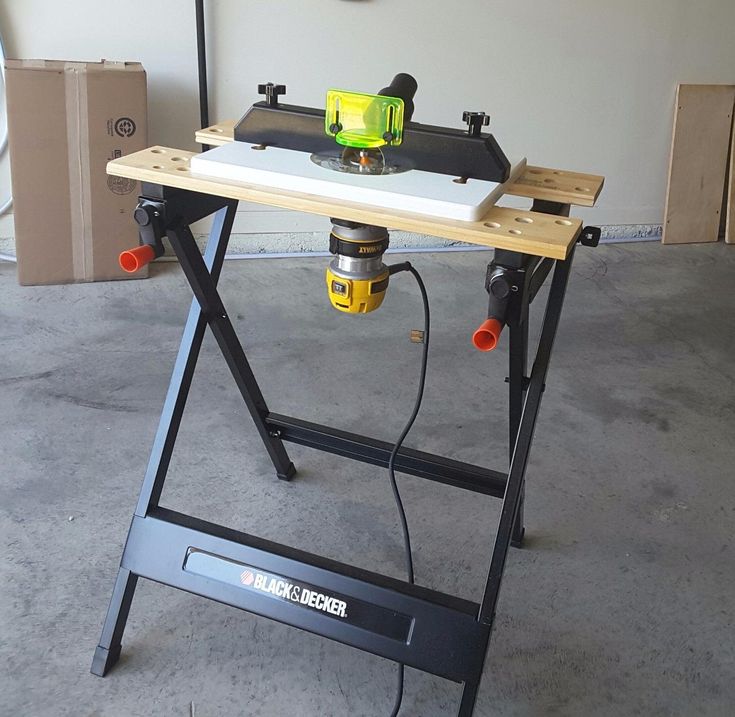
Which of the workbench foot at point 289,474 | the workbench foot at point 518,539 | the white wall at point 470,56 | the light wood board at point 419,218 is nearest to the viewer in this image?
the light wood board at point 419,218

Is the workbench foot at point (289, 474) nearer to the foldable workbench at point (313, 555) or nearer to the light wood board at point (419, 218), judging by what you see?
the foldable workbench at point (313, 555)

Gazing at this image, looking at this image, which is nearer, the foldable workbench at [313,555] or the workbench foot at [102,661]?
the foldable workbench at [313,555]

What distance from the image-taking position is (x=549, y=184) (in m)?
1.40

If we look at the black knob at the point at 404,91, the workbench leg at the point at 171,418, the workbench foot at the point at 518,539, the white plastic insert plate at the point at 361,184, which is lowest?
the workbench foot at the point at 518,539

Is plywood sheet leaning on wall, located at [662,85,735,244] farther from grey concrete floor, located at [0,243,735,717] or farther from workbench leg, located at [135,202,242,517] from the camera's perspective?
workbench leg, located at [135,202,242,517]

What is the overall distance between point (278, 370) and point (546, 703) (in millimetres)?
1264

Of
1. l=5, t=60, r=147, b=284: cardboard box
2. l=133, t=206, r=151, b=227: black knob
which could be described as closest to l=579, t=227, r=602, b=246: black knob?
l=133, t=206, r=151, b=227: black knob

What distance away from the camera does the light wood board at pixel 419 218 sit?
3.59 ft

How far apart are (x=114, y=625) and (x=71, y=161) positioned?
1.76 metres

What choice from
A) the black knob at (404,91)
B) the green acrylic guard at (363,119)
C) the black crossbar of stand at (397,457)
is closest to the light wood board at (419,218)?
the green acrylic guard at (363,119)

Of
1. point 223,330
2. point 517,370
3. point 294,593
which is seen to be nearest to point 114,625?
point 294,593

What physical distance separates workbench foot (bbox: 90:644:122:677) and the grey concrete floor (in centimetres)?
2

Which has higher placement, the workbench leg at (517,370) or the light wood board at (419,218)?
the light wood board at (419,218)

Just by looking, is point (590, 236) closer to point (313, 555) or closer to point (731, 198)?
point (313, 555)
